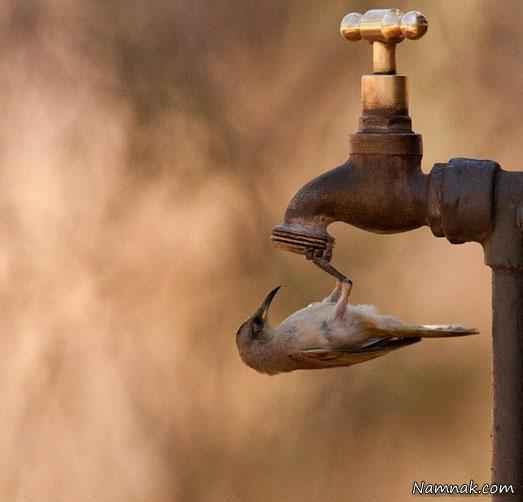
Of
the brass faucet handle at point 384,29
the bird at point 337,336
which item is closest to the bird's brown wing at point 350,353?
the bird at point 337,336

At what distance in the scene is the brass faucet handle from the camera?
1094 millimetres

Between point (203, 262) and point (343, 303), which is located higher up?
point (203, 262)

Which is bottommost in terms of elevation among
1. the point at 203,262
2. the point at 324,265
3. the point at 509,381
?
the point at 509,381

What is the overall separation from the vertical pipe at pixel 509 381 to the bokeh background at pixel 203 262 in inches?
44.3

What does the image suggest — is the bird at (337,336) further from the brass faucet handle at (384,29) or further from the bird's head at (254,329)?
the brass faucet handle at (384,29)

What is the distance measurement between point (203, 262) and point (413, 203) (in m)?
1.26

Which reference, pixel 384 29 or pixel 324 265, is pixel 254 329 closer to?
pixel 324 265

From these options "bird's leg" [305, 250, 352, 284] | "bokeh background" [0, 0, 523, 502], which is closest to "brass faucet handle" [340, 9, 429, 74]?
"bird's leg" [305, 250, 352, 284]

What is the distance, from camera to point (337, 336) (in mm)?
1129

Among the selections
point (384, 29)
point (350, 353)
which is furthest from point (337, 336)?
point (384, 29)

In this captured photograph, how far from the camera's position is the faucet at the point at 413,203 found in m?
1.08

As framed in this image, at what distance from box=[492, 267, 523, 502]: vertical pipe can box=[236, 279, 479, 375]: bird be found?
52 mm

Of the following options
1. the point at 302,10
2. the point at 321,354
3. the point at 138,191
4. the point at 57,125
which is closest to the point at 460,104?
the point at 302,10

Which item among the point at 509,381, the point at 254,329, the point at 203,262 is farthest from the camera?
the point at 203,262
